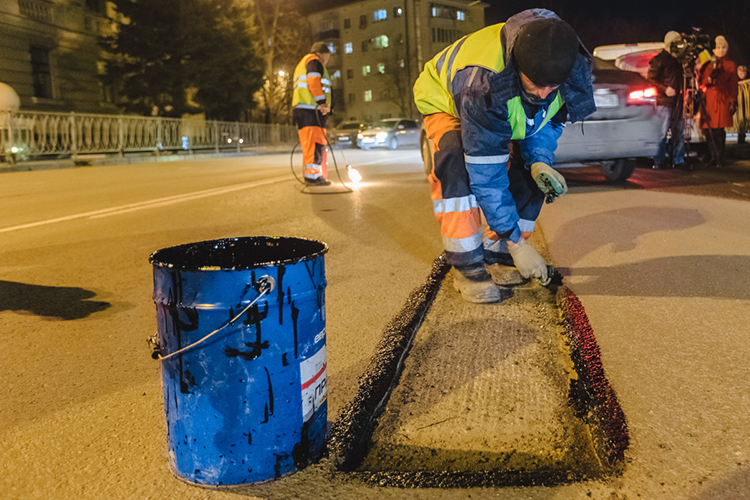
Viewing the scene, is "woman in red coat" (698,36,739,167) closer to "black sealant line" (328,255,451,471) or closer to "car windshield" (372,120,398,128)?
"black sealant line" (328,255,451,471)

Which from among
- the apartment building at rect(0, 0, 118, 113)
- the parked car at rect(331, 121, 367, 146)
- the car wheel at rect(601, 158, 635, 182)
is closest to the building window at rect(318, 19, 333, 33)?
the parked car at rect(331, 121, 367, 146)

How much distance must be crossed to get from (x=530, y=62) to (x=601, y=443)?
61.6 inches

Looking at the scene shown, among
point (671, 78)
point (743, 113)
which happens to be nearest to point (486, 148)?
point (671, 78)

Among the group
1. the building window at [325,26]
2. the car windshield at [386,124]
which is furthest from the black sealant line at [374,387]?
the building window at [325,26]

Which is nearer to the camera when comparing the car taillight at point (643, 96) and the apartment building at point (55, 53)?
the car taillight at point (643, 96)

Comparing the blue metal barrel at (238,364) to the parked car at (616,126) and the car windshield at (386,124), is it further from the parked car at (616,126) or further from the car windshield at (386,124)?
the car windshield at (386,124)

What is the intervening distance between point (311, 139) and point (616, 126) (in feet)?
13.5

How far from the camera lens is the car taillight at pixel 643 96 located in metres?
7.40

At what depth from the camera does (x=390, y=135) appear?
25.4 m

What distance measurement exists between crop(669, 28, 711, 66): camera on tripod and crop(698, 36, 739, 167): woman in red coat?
2.27 ft

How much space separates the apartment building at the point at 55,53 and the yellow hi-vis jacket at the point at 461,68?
24.9 m

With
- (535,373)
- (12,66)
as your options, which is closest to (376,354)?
(535,373)

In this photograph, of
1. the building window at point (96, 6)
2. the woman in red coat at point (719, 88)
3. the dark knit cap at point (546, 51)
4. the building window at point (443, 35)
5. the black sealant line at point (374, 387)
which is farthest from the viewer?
the building window at point (443, 35)

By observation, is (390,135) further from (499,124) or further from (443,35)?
(443,35)
